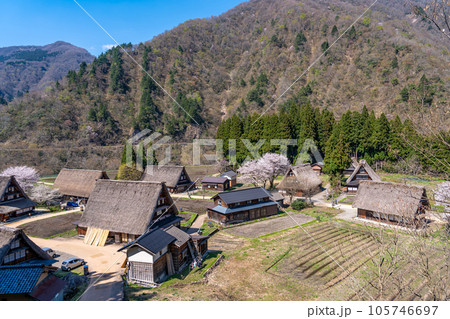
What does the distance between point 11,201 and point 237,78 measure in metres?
89.6

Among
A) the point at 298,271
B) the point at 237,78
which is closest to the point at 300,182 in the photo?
the point at 298,271

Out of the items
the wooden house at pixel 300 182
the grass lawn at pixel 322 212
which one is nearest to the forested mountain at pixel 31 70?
the wooden house at pixel 300 182

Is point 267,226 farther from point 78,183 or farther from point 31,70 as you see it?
point 31,70

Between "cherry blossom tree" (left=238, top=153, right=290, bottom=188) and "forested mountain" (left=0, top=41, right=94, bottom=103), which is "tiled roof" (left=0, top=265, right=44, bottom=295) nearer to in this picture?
"cherry blossom tree" (left=238, top=153, right=290, bottom=188)

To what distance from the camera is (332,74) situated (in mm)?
78000

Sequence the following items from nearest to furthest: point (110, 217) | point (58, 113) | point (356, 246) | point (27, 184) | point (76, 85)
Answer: point (356, 246), point (110, 217), point (27, 184), point (58, 113), point (76, 85)

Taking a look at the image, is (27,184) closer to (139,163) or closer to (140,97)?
(139,163)

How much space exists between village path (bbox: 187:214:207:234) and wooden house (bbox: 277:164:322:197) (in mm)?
12386

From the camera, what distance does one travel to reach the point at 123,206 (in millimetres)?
22953

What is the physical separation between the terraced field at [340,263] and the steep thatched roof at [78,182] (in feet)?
94.4

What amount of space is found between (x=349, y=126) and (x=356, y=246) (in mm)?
34133

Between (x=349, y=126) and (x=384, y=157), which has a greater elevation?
(x=349, y=126)

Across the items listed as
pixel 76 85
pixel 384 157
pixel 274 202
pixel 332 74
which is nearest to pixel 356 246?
pixel 274 202

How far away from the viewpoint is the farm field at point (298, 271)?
13805 millimetres
